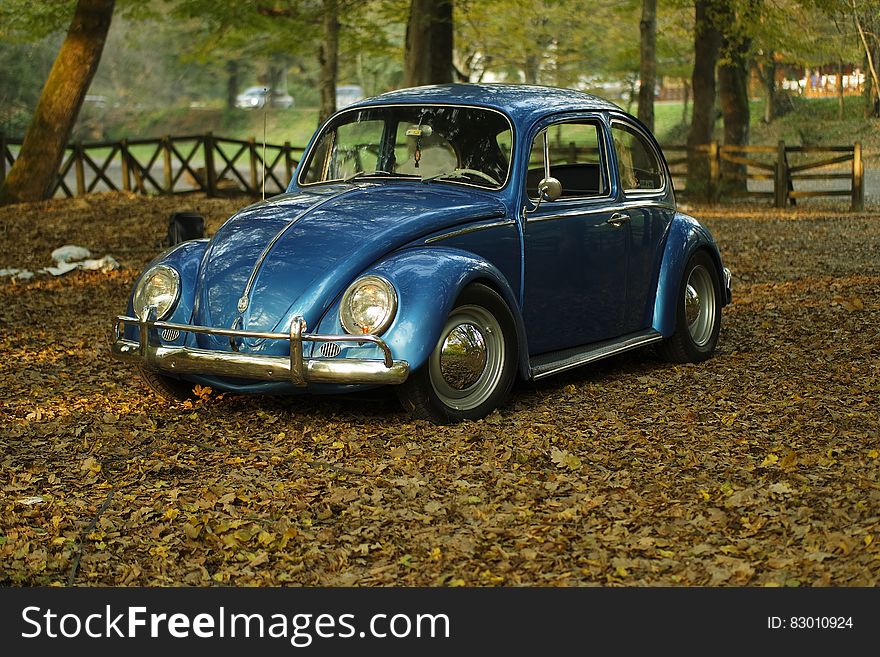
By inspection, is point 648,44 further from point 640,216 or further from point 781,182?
point 640,216

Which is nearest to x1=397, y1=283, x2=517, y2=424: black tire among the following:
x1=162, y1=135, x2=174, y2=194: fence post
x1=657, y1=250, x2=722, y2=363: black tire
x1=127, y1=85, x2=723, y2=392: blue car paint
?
x1=127, y1=85, x2=723, y2=392: blue car paint

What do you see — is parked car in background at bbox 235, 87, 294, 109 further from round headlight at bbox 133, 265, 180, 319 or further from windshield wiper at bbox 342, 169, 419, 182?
round headlight at bbox 133, 265, 180, 319

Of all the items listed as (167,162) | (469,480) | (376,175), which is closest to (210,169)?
(167,162)

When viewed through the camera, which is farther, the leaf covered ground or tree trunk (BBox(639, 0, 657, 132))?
tree trunk (BBox(639, 0, 657, 132))

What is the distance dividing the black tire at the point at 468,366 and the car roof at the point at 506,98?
1.36 metres

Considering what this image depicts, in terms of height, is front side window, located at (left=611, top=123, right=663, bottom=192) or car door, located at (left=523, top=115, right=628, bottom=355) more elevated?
front side window, located at (left=611, top=123, right=663, bottom=192)

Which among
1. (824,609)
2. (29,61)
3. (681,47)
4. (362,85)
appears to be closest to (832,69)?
(681,47)

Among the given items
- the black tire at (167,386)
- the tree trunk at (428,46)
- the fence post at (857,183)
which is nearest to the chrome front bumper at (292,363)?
the black tire at (167,386)

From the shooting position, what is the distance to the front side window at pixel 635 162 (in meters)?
8.09

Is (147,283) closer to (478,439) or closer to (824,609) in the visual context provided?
(478,439)

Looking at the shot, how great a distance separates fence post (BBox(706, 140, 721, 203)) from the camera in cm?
2397

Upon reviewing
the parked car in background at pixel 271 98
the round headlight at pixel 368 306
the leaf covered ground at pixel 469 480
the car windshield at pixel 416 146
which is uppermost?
the parked car in background at pixel 271 98

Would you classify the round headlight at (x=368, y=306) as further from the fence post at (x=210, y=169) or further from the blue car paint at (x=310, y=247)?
the fence post at (x=210, y=169)

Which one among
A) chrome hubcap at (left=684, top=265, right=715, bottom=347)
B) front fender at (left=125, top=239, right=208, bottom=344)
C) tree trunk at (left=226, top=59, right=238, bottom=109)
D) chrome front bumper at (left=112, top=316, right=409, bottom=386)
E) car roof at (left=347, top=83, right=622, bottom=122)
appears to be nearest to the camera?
chrome front bumper at (left=112, top=316, right=409, bottom=386)
